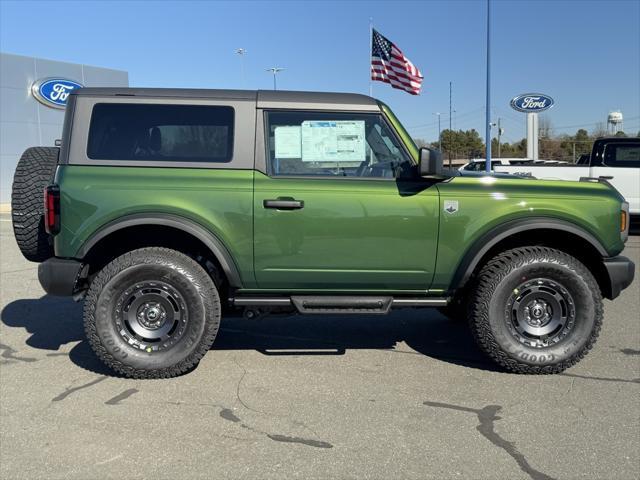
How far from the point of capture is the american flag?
15.1 meters

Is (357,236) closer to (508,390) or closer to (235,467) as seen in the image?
(508,390)

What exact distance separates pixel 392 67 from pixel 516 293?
40.6ft

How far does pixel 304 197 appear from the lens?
4.16 meters

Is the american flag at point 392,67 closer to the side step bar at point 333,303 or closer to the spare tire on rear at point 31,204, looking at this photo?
the side step bar at point 333,303

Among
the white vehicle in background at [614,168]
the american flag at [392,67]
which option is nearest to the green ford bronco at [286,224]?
the white vehicle in background at [614,168]

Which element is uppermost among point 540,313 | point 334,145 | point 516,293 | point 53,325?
point 334,145

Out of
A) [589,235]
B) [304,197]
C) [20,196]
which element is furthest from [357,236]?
[20,196]

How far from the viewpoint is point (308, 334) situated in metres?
5.37

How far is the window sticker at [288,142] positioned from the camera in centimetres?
429

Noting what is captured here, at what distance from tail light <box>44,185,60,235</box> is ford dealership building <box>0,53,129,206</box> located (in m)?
19.6

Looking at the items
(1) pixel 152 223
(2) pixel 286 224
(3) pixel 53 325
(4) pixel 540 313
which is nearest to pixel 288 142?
(2) pixel 286 224

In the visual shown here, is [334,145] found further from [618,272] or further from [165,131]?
[618,272]

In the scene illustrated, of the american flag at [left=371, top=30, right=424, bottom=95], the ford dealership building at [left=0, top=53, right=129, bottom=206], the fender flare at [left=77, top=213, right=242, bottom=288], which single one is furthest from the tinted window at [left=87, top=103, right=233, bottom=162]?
the ford dealership building at [left=0, top=53, right=129, bottom=206]

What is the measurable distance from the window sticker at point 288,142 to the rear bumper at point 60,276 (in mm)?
1706
